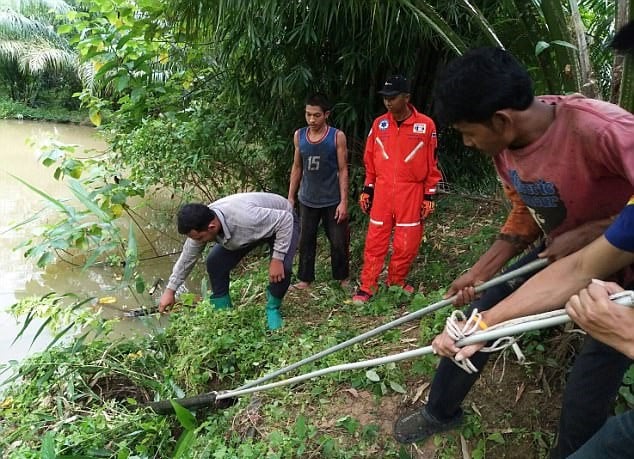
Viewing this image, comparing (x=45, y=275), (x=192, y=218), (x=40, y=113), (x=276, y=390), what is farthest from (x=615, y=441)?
(x=40, y=113)

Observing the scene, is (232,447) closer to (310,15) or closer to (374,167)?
(374,167)

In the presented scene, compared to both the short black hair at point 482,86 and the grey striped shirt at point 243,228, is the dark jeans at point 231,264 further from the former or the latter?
the short black hair at point 482,86

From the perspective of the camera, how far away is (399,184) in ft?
10.5

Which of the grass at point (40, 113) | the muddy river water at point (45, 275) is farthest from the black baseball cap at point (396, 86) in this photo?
the grass at point (40, 113)

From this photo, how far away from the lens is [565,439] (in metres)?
1.56

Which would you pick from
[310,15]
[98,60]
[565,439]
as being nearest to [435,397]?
[565,439]

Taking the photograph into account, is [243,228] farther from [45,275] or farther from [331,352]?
[45,275]

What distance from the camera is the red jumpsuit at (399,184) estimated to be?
10.4 ft

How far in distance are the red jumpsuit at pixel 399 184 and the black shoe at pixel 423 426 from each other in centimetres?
145

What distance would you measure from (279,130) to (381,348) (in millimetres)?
3050

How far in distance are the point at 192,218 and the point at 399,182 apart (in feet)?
4.52

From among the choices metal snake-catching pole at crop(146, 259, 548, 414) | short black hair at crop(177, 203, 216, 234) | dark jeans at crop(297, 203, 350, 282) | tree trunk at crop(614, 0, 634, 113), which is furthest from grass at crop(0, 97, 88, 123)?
tree trunk at crop(614, 0, 634, 113)

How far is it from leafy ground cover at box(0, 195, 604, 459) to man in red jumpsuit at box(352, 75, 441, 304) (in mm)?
247

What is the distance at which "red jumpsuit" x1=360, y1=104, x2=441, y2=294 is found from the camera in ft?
10.4
